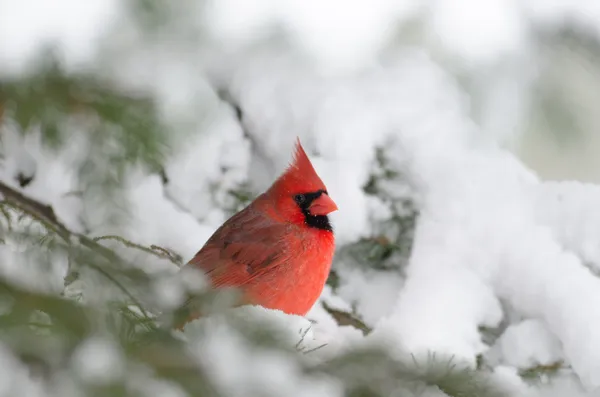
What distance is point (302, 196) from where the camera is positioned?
1878 millimetres

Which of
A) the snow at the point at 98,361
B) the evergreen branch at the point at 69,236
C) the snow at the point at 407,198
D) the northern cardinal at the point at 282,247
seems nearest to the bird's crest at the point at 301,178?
the northern cardinal at the point at 282,247

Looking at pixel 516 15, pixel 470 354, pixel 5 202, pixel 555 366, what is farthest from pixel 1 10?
pixel 555 366

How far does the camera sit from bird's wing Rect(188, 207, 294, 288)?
1.76 m

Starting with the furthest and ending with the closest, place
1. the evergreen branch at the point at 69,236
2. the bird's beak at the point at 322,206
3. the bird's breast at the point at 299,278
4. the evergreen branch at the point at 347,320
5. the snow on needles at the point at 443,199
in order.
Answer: the evergreen branch at the point at 347,320
the snow on needles at the point at 443,199
the bird's beak at the point at 322,206
the bird's breast at the point at 299,278
the evergreen branch at the point at 69,236

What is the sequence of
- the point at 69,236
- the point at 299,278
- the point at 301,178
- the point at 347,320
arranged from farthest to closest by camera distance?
the point at 347,320
the point at 301,178
the point at 299,278
the point at 69,236

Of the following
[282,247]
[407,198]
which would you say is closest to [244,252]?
[282,247]

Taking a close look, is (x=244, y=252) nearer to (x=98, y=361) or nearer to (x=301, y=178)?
(x=301, y=178)

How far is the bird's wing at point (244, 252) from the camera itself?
176 centimetres

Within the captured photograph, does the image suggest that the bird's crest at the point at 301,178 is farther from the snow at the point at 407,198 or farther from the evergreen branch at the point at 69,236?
the evergreen branch at the point at 69,236

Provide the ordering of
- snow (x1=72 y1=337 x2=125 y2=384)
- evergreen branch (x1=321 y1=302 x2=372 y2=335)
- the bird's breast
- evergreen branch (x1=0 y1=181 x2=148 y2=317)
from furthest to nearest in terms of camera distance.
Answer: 1. evergreen branch (x1=321 y1=302 x2=372 y2=335)
2. the bird's breast
3. evergreen branch (x1=0 y1=181 x2=148 y2=317)
4. snow (x1=72 y1=337 x2=125 y2=384)

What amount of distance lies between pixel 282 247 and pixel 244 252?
96 millimetres

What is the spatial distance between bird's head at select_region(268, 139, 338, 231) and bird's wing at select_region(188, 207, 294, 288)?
5 cm

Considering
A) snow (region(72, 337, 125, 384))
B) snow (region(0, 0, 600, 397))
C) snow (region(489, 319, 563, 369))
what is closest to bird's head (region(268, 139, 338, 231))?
snow (region(0, 0, 600, 397))

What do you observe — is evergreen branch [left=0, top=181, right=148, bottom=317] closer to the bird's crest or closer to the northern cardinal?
the northern cardinal
